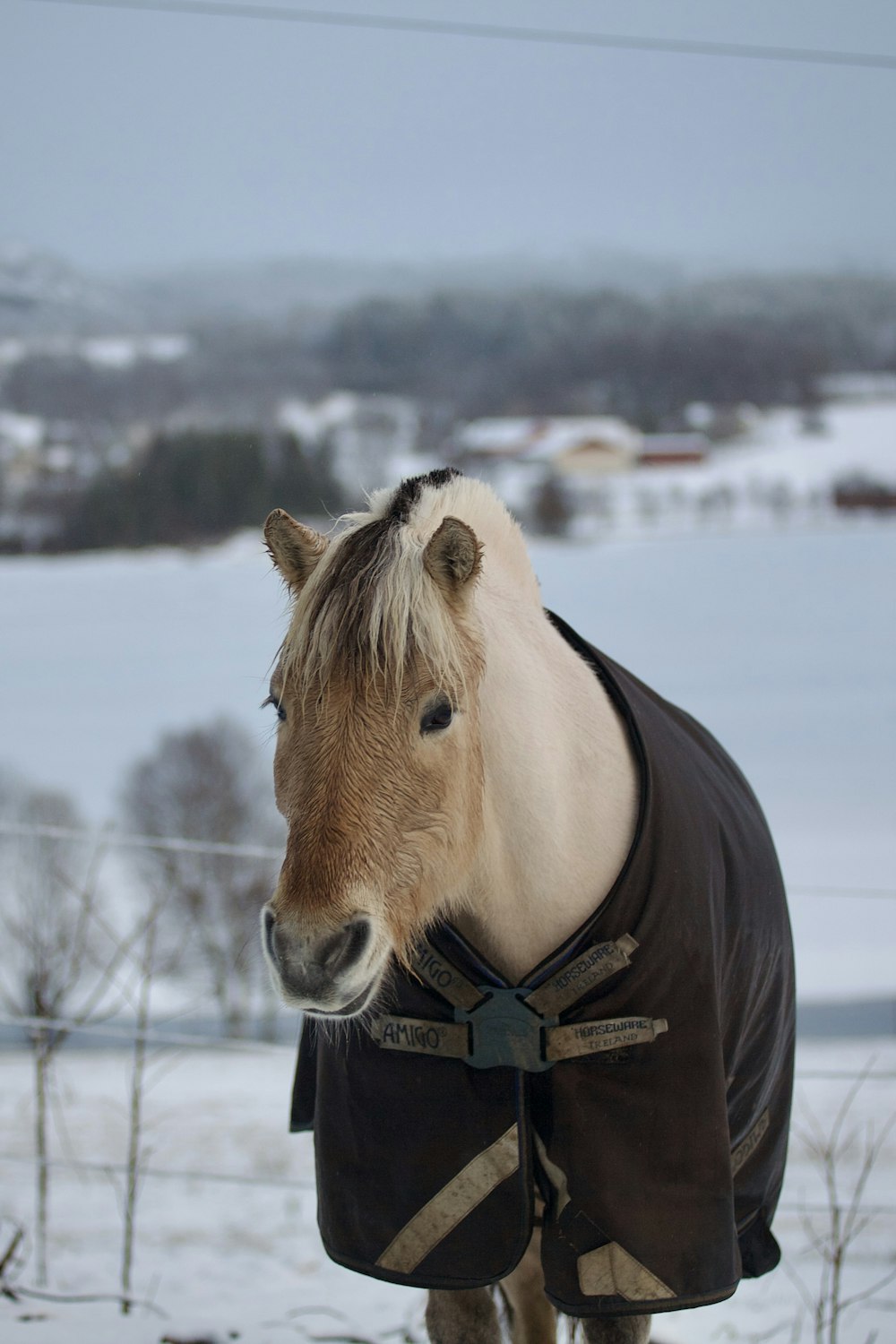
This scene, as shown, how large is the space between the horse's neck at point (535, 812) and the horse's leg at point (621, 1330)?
1.77ft

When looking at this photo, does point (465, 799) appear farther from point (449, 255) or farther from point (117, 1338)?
point (449, 255)

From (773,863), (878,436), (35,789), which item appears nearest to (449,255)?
(878,436)

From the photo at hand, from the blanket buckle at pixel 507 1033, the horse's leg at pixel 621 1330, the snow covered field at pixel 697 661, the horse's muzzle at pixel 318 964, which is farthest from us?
the snow covered field at pixel 697 661

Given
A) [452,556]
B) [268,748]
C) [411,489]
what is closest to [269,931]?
[452,556]

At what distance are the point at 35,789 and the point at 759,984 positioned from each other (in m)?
8.42

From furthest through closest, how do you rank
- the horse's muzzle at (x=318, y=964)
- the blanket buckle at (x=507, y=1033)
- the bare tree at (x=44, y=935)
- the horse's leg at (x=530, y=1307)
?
the bare tree at (x=44, y=935) < the horse's leg at (x=530, y=1307) < the blanket buckle at (x=507, y=1033) < the horse's muzzle at (x=318, y=964)

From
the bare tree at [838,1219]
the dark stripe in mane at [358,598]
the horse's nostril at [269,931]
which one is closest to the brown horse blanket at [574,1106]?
the horse's nostril at [269,931]

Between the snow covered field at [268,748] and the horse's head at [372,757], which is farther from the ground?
the horse's head at [372,757]

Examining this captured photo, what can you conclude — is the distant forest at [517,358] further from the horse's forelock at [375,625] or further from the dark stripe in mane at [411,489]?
the horse's forelock at [375,625]

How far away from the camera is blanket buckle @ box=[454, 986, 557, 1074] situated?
4.20ft

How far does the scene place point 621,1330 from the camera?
147 cm

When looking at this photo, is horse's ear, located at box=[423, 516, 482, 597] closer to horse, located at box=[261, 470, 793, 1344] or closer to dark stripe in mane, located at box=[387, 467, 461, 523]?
horse, located at box=[261, 470, 793, 1344]

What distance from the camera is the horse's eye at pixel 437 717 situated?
3.84 ft

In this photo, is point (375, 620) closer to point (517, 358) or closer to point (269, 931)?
point (269, 931)
